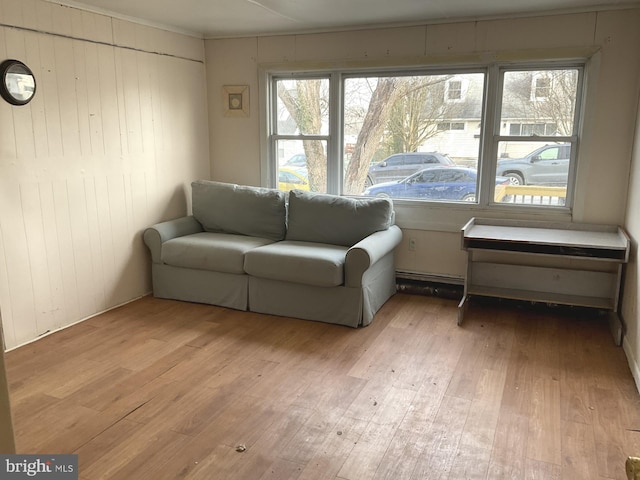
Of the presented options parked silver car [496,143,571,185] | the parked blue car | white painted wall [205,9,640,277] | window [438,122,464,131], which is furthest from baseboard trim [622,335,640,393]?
window [438,122,464,131]

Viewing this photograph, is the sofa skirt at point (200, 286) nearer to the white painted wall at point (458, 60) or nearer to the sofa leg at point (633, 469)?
the white painted wall at point (458, 60)

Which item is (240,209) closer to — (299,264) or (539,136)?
(299,264)

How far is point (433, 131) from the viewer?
4250 mm

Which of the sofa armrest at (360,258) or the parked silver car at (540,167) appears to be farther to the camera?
the parked silver car at (540,167)

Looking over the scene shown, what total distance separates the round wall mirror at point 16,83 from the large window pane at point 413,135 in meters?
2.43

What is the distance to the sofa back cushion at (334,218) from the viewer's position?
404 cm

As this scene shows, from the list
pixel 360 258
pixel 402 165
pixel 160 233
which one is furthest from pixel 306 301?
pixel 402 165

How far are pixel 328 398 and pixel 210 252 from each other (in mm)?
1719

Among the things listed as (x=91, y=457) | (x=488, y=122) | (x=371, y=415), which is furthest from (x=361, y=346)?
(x=488, y=122)

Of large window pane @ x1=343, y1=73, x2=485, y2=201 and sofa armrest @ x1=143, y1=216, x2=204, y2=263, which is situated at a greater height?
large window pane @ x1=343, y1=73, x2=485, y2=201

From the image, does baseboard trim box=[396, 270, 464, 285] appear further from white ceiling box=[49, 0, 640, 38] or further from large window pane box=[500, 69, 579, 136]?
white ceiling box=[49, 0, 640, 38]

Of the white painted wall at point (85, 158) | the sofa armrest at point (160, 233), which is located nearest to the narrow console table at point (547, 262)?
the sofa armrest at point (160, 233)

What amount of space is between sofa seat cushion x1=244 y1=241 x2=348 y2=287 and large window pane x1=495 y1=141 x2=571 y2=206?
56.5 inches

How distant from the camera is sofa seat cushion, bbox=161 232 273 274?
392cm
